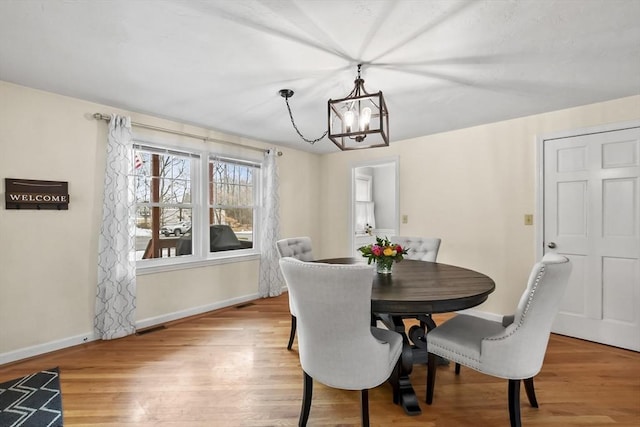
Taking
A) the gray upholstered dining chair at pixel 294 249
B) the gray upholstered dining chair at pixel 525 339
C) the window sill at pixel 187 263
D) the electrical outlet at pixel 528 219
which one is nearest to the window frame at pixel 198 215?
the window sill at pixel 187 263

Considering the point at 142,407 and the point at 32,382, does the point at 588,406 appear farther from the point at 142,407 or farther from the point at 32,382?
the point at 32,382

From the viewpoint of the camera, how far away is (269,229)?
438cm

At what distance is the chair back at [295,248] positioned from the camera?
2910mm

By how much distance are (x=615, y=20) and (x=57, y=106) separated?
4.12 meters

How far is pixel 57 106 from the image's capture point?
274 cm

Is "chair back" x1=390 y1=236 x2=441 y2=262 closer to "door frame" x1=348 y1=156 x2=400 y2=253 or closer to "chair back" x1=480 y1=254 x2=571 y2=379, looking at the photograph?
"door frame" x1=348 y1=156 x2=400 y2=253

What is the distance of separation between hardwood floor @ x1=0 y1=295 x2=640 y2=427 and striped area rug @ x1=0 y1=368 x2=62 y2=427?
57mm

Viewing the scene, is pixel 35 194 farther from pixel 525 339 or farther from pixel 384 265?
pixel 525 339

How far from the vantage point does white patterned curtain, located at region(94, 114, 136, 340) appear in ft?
9.67

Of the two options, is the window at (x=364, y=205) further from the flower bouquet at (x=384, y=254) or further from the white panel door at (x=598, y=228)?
the flower bouquet at (x=384, y=254)

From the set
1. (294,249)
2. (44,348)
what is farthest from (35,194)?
(294,249)

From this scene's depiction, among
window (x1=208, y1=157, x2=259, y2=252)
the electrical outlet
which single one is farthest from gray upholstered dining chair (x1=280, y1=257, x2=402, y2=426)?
window (x1=208, y1=157, x2=259, y2=252)

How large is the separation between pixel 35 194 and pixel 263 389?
99.3 inches

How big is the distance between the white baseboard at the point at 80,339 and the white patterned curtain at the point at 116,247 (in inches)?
5.4
